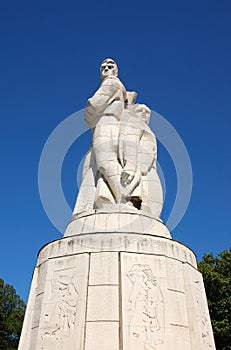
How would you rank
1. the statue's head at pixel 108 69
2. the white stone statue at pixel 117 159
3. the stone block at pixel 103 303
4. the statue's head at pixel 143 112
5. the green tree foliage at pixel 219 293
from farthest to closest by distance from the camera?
the green tree foliage at pixel 219 293 < the statue's head at pixel 108 69 < the statue's head at pixel 143 112 < the white stone statue at pixel 117 159 < the stone block at pixel 103 303

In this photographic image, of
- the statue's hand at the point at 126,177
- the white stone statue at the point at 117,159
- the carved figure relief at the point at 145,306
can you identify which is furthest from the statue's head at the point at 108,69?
the carved figure relief at the point at 145,306

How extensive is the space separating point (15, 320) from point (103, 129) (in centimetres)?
3184

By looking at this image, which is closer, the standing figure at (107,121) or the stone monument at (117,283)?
the stone monument at (117,283)

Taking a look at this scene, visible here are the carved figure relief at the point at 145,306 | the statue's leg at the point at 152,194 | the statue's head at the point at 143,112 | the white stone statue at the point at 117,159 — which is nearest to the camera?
the carved figure relief at the point at 145,306

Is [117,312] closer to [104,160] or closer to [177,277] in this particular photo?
[177,277]

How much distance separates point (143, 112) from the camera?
475 inches

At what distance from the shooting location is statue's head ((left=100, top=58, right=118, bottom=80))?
40.3 ft

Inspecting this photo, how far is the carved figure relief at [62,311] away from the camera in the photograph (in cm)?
671

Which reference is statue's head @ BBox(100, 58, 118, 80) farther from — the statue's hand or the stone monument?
the statue's hand

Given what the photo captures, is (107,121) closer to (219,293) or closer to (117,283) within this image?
(117,283)

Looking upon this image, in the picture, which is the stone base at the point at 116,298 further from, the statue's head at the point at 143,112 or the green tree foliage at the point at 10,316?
the green tree foliage at the point at 10,316

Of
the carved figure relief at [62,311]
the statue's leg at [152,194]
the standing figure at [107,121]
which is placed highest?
the standing figure at [107,121]

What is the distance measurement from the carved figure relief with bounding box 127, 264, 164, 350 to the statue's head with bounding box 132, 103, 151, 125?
6.15 meters

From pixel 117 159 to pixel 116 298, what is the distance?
177 inches
